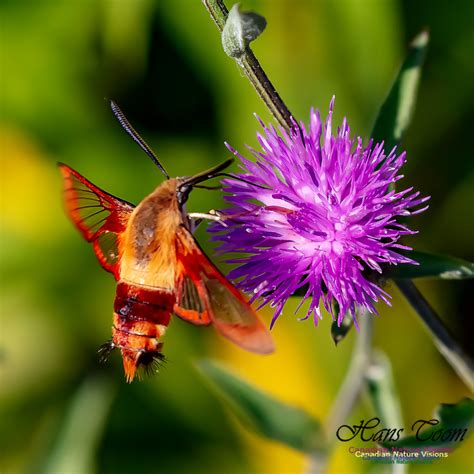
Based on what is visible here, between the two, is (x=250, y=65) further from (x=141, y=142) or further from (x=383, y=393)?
(x=383, y=393)

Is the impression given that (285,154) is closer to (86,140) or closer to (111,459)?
(86,140)

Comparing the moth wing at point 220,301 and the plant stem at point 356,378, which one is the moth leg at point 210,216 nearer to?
the moth wing at point 220,301

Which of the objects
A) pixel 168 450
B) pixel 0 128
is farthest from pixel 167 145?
pixel 168 450

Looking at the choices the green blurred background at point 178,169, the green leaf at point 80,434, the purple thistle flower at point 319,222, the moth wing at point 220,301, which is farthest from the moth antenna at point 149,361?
the green blurred background at point 178,169

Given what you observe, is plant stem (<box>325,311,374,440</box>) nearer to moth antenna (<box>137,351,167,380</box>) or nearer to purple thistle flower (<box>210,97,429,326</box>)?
purple thistle flower (<box>210,97,429,326</box>)

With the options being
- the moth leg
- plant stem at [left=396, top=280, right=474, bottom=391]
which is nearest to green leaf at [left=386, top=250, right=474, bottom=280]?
plant stem at [left=396, top=280, right=474, bottom=391]
